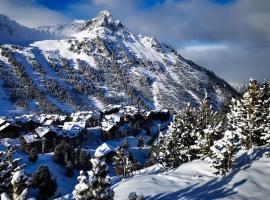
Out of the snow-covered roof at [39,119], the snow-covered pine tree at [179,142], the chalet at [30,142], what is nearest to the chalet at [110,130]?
the snow-covered roof at [39,119]

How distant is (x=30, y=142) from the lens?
10688cm

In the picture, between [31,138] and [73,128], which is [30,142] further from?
[73,128]

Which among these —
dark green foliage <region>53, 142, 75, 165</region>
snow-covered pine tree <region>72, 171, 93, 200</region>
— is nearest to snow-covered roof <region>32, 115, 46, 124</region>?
dark green foliage <region>53, 142, 75, 165</region>

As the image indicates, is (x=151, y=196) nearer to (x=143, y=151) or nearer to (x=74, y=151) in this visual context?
(x=74, y=151)

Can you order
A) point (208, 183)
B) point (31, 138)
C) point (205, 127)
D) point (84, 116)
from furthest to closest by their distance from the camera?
point (84, 116), point (31, 138), point (205, 127), point (208, 183)

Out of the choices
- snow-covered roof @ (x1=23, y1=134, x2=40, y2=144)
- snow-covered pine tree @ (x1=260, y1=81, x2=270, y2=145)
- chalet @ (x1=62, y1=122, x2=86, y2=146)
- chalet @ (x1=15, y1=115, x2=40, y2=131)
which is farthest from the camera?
chalet @ (x1=15, y1=115, x2=40, y2=131)

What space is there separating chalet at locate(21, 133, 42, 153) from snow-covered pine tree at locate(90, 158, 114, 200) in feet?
256

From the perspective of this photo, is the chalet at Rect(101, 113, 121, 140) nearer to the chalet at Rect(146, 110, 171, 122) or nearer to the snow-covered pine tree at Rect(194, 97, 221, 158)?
the chalet at Rect(146, 110, 171, 122)

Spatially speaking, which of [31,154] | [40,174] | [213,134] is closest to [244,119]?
[213,134]

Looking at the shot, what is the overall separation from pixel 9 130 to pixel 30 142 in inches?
905

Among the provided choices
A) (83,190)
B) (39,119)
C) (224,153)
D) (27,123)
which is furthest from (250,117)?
(39,119)

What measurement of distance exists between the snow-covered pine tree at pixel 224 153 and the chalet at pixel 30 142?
71230mm

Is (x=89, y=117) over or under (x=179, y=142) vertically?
over

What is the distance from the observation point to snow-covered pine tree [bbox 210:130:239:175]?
39344 millimetres
